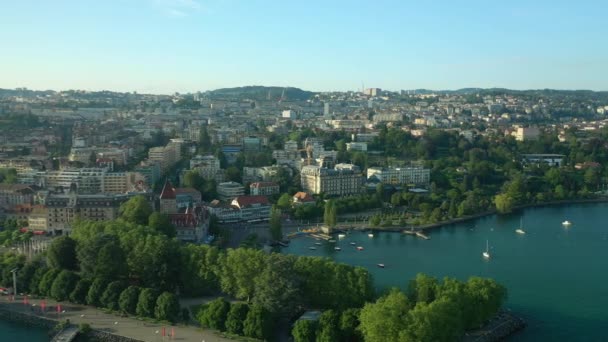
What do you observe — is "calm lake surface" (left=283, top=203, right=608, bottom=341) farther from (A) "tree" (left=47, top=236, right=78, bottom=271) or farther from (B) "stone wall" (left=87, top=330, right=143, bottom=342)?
(A) "tree" (left=47, top=236, right=78, bottom=271)

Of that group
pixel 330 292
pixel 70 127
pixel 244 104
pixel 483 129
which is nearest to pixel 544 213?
pixel 330 292

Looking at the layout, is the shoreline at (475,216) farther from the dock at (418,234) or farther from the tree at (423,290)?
the tree at (423,290)

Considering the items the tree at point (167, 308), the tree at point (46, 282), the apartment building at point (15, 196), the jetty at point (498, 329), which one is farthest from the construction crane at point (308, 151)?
the tree at point (167, 308)

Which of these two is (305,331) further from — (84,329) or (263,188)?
(263,188)

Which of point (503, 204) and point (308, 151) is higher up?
point (308, 151)

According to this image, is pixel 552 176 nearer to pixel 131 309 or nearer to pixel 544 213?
pixel 544 213

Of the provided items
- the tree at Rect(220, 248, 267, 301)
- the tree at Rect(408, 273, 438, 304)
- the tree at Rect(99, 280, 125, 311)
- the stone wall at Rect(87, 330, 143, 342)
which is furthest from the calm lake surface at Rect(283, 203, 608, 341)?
the stone wall at Rect(87, 330, 143, 342)

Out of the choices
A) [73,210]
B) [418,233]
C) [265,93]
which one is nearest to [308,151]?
[418,233]
